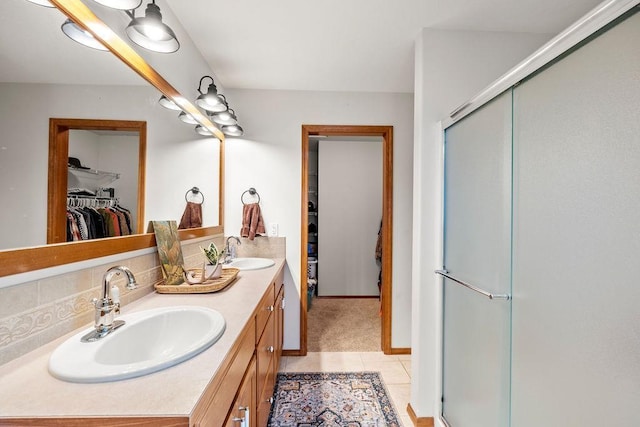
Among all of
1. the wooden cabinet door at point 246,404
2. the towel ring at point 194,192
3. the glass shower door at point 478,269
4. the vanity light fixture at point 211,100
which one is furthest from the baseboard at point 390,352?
the vanity light fixture at point 211,100

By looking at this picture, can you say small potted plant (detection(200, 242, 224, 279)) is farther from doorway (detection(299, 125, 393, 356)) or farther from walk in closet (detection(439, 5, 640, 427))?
walk in closet (detection(439, 5, 640, 427))

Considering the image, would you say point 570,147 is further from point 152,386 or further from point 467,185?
point 152,386

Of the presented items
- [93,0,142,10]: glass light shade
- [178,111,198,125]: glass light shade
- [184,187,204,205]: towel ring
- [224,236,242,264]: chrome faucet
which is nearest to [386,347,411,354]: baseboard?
[224,236,242,264]: chrome faucet

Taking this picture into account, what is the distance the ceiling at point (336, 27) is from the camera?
1.45m

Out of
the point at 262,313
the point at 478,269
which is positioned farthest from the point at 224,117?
the point at 478,269

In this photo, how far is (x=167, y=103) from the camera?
1479 millimetres

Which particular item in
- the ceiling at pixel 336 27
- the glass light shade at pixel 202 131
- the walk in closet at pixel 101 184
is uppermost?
the ceiling at pixel 336 27

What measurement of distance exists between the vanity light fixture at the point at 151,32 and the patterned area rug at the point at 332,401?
210 cm

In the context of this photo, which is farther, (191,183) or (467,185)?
(191,183)

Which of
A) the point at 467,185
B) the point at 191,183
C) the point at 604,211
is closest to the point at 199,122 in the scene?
the point at 191,183

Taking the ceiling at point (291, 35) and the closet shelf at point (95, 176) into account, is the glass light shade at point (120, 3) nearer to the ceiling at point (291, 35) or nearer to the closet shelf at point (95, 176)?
the ceiling at point (291, 35)

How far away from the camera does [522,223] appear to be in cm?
101

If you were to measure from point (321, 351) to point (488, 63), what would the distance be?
258cm

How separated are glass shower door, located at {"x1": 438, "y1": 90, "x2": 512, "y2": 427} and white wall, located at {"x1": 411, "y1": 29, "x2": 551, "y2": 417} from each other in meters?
0.08
